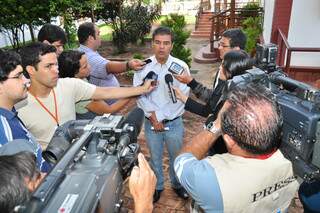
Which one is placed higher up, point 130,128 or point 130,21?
point 130,128

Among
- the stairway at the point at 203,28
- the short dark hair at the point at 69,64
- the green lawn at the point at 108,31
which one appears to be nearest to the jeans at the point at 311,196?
the short dark hair at the point at 69,64

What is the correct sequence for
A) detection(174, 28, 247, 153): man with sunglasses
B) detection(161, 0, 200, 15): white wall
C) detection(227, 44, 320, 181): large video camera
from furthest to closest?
detection(161, 0, 200, 15): white wall < detection(174, 28, 247, 153): man with sunglasses < detection(227, 44, 320, 181): large video camera

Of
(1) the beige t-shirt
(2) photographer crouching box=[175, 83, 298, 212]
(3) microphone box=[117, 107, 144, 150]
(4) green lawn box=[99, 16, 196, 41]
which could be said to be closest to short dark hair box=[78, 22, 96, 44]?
(1) the beige t-shirt

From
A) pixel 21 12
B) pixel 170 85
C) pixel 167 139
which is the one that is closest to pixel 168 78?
pixel 170 85

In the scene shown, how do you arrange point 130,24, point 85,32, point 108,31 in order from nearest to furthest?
point 85,32, point 130,24, point 108,31

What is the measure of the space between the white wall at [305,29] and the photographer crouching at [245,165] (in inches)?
242

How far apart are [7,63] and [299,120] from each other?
1.80m

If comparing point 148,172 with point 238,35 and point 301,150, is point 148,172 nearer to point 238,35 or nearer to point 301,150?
point 301,150

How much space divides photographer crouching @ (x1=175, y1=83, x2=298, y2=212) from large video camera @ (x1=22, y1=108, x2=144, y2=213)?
328 mm

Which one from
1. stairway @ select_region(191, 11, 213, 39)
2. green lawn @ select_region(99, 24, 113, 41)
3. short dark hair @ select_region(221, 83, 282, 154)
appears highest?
short dark hair @ select_region(221, 83, 282, 154)

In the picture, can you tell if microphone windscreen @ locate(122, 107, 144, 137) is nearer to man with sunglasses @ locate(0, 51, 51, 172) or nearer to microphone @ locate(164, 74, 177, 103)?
man with sunglasses @ locate(0, 51, 51, 172)

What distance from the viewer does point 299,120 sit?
5.66 feet

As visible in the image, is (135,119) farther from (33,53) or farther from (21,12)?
(21,12)

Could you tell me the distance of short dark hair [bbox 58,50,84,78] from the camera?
273 centimetres
